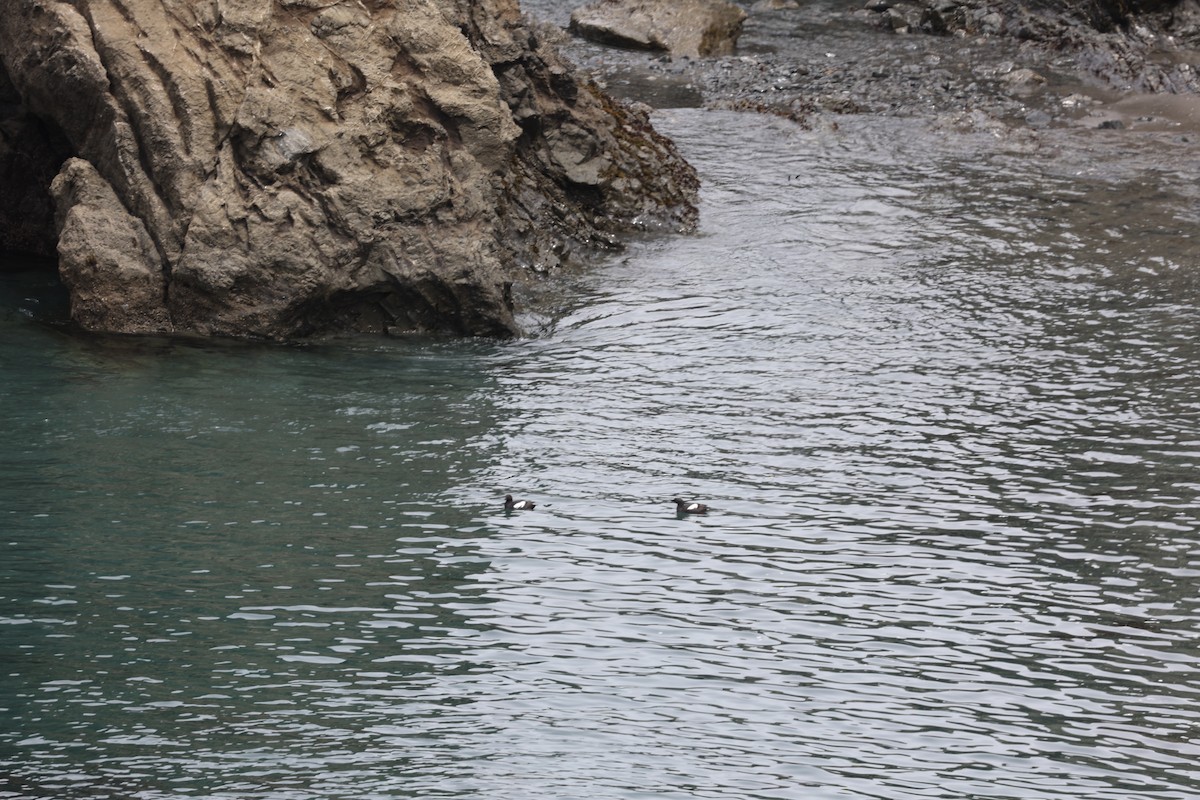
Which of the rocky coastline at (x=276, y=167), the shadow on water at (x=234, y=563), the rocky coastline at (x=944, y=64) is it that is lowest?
the shadow on water at (x=234, y=563)

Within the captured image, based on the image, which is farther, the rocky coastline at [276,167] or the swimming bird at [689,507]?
the rocky coastline at [276,167]

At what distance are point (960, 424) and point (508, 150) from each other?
265 inches

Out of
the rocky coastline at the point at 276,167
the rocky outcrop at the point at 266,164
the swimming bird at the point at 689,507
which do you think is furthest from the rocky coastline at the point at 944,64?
the swimming bird at the point at 689,507

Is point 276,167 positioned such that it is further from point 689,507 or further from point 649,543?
point 649,543

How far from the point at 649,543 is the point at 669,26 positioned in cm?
1953

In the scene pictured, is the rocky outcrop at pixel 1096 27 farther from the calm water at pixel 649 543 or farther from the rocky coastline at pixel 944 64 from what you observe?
the calm water at pixel 649 543

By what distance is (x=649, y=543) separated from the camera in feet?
36.6

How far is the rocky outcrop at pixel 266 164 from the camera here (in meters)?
15.8

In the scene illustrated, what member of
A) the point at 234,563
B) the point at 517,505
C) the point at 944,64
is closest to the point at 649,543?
the point at 517,505

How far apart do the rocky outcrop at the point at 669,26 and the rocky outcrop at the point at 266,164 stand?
1194 centimetres

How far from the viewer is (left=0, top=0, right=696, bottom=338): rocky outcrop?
51.9ft

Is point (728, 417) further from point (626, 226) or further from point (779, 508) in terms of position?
point (626, 226)

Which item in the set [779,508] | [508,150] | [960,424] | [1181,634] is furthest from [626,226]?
[1181,634]

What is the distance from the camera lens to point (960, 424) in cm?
1348
